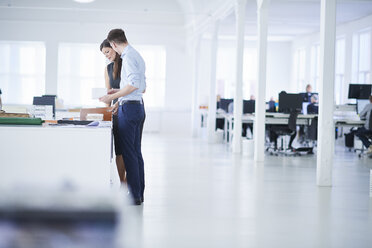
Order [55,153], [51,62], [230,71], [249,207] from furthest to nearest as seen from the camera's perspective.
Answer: [230,71] < [51,62] < [249,207] < [55,153]

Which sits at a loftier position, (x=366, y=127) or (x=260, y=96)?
(x=260, y=96)

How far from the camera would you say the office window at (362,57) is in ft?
46.3

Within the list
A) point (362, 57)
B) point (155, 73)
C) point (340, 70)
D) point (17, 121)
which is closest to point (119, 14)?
point (155, 73)

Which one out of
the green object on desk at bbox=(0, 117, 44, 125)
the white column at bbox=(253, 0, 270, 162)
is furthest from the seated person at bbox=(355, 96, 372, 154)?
the green object on desk at bbox=(0, 117, 44, 125)

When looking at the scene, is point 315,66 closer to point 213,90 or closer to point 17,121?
point 213,90

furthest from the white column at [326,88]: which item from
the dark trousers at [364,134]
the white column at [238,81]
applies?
the dark trousers at [364,134]

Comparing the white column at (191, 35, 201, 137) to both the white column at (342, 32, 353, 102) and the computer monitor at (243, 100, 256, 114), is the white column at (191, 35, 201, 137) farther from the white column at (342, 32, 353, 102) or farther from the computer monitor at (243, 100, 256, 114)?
the white column at (342, 32, 353, 102)

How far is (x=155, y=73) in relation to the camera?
60.8 feet

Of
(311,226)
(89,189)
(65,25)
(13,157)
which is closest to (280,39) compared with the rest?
(65,25)

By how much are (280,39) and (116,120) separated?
16303 mm

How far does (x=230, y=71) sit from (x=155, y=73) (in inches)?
136

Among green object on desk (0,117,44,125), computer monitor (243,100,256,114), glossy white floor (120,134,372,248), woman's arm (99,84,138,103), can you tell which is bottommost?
glossy white floor (120,134,372,248)

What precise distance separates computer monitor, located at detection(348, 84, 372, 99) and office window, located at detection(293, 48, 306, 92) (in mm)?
7328

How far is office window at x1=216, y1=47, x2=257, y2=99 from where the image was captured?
20.6 metres
